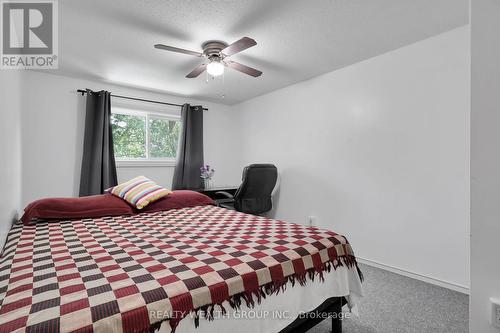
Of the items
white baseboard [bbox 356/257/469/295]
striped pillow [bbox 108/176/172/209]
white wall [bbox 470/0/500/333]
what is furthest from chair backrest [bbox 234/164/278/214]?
white wall [bbox 470/0/500/333]

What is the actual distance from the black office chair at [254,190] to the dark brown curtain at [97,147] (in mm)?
1616

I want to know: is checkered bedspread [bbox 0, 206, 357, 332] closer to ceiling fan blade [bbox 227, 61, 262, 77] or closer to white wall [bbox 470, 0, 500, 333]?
white wall [bbox 470, 0, 500, 333]

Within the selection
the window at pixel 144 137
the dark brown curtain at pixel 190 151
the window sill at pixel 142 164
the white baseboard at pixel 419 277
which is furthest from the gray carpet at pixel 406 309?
the window at pixel 144 137

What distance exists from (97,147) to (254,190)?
217cm

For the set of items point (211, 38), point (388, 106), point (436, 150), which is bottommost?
point (436, 150)

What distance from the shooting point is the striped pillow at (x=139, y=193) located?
234cm

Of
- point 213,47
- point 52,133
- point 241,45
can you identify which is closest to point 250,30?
point 241,45

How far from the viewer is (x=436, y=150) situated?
2275 millimetres

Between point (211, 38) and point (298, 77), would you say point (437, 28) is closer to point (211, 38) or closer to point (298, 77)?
point (298, 77)

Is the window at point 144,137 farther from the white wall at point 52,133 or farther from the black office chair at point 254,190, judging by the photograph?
the black office chair at point 254,190

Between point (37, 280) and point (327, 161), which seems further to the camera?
point (327, 161)

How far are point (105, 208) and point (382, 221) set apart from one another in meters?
2.80

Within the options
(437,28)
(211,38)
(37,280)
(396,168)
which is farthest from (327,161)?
(37,280)

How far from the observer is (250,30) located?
2143 mm
